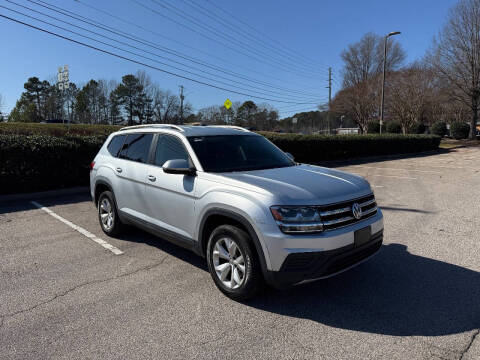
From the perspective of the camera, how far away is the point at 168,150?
426 cm

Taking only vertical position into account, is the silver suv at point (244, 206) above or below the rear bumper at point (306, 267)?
above

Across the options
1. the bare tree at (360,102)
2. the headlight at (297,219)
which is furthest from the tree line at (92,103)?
the headlight at (297,219)

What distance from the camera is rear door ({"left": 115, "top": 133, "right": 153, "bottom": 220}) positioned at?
14.7ft

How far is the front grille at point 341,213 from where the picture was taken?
3.04 m

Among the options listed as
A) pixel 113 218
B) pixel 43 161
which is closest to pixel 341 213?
pixel 113 218

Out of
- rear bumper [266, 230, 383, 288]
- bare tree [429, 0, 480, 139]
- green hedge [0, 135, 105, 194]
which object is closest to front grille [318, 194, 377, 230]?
rear bumper [266, 230, 383, 288]

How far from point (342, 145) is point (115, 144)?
1579cm

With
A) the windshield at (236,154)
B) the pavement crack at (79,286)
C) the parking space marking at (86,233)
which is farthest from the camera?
the parking space marking at (86,233)

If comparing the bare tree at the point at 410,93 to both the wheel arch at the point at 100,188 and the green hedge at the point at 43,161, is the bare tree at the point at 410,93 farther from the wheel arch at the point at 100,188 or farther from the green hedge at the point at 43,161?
the wheel arch at the point at 100,188

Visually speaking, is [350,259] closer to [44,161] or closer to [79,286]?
[79,286]

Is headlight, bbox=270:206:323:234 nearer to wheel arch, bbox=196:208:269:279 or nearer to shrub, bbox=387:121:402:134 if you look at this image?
wheel arch, bbox=196:208:269:279

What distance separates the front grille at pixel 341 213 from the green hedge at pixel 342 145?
38.0 ft

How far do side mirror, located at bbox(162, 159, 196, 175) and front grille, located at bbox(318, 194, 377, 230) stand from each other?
145 cm

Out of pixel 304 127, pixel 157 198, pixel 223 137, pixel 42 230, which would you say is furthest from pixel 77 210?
pixel 304 127
